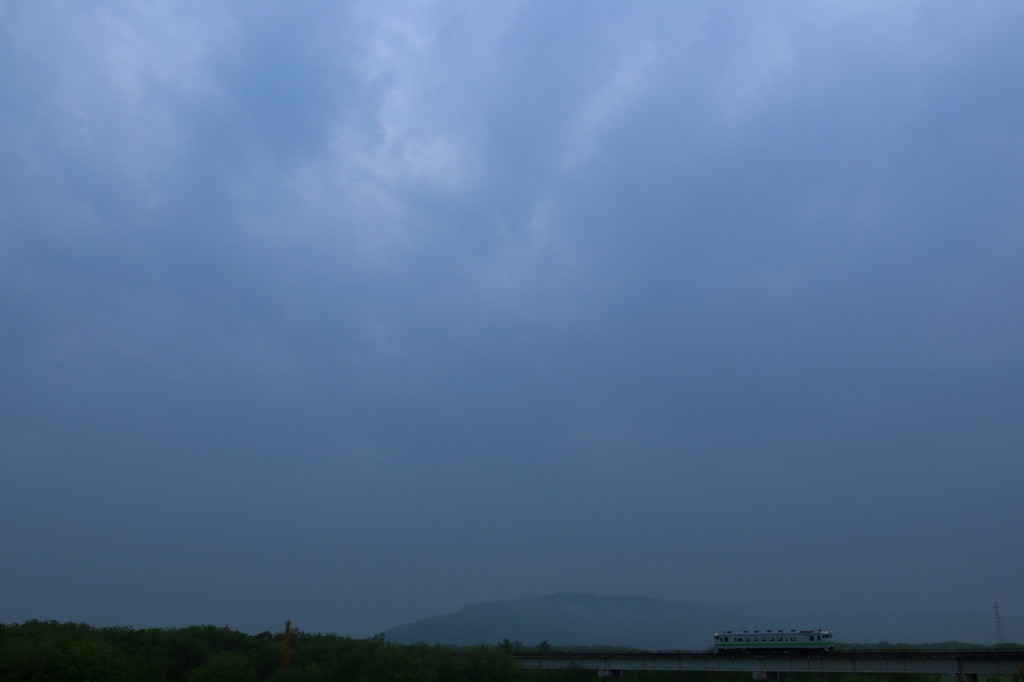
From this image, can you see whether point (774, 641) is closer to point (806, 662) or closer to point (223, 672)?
point (806, 662)

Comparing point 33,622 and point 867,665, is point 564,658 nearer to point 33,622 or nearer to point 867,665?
point 867,665

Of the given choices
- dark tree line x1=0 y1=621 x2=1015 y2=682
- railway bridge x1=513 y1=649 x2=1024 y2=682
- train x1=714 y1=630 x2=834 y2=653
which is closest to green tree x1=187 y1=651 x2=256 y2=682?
dark tree line x1=0 y1=621 x2=1015 y2=682

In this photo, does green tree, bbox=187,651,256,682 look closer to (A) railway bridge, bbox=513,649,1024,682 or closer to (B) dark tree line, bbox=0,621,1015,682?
(B) dark tree line, bbox=0,621,1015,682

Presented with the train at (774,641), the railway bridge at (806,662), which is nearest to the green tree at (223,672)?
the railway bridge at (806,662)

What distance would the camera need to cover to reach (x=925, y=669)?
93.2m

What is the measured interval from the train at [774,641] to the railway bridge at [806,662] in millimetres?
838

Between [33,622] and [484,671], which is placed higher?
[33,622]

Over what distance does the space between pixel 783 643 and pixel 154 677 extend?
7874cm

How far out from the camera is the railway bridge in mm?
89250

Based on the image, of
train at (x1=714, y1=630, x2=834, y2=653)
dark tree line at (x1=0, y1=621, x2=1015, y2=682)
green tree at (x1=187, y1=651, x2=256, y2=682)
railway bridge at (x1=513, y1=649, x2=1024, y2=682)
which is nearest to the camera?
dark tree line at (x1=0, y1=621, x2=1015, y2=682)

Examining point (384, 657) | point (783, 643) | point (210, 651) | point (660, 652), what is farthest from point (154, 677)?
point (783, 643)

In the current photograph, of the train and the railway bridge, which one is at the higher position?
the train

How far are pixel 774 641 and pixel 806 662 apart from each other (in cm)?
490

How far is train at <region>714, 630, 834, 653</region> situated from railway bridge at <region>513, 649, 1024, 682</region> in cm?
84
